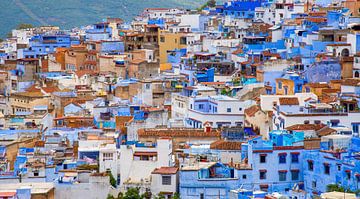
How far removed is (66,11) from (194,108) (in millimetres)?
60819

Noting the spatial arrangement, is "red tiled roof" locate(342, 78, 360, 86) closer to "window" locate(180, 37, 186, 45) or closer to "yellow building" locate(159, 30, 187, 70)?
"yellow building" locate(159, 30, 187, 70)

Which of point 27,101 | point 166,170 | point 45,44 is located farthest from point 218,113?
point 45,44

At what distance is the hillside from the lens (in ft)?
318

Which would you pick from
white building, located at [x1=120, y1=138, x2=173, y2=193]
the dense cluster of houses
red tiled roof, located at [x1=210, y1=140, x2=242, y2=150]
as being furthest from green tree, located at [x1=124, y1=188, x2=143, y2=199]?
red tiled roof, located at [x1=210, y1=140, x2=242, y2=150]

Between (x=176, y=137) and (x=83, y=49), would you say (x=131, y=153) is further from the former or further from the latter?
(x=83, y=49)

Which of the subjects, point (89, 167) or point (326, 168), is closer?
point (326, 168)

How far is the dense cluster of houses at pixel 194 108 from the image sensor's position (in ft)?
108

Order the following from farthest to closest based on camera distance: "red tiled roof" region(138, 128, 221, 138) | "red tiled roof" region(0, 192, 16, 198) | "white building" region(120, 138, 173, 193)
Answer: "red tiled roof" region(138, 128, 221, 138), "white building" region(120, 138, 173, 193), "red tiled roof" region(0, 192, 16, 198)

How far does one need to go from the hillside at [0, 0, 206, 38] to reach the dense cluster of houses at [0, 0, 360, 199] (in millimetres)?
32030

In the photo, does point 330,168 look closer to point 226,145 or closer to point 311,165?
point 311,165

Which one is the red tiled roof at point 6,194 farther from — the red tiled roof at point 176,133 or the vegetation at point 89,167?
the red tiled roof at point 176,133

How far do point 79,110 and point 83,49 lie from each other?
42.4ft

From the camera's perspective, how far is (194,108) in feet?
134

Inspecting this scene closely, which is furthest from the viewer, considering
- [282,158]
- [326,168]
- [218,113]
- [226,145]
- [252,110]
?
[218,113]
